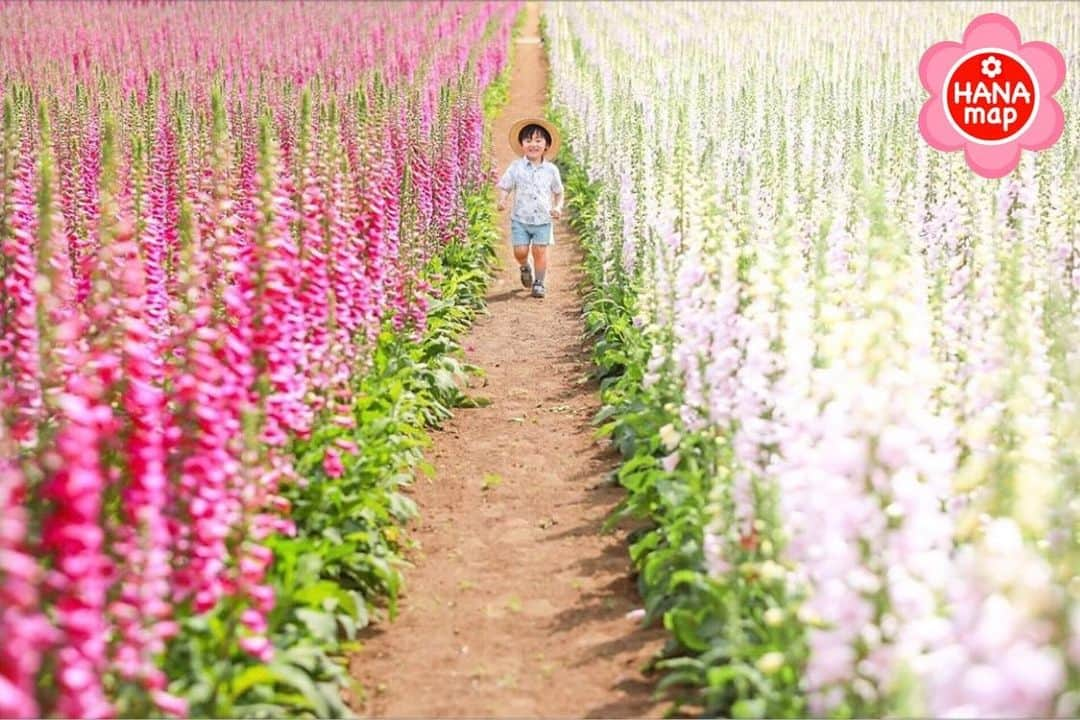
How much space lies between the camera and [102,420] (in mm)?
4551

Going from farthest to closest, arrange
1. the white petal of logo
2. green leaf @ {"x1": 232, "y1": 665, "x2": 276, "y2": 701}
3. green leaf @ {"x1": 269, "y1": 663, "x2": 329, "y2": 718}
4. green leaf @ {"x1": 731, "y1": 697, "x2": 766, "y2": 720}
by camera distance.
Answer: the white petal of logo, green leaf @ {"x1": 269, "y1": 663, "x2": 329, "y2": 718}, green leaf @ {"x1": 232, "y1": 665, "x2": 276, "y2": 701}, green leaf @ {"x1": 731, "y1": 697, "x2": 766, "y2": 720}

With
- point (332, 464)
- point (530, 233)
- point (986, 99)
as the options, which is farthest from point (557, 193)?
point (332, 464)

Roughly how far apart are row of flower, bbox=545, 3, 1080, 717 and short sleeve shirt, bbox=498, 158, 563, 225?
5.49 feet

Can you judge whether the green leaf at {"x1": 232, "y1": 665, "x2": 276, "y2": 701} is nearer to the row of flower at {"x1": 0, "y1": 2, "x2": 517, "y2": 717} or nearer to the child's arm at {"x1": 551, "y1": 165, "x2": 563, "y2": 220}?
the row of flower at {"x1": 0, "y1": 2, "x2": 517, "y2": 717}

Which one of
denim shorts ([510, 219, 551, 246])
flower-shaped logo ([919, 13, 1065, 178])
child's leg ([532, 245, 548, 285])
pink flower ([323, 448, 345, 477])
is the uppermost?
flower-shaped logo ([919, 13, 1065, 178])

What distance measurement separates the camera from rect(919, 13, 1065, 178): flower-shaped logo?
10648 mm

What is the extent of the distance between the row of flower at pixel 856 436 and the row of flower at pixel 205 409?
1611 mm

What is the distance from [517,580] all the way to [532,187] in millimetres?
7272

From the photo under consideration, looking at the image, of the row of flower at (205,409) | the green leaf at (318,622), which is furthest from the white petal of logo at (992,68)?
the green leaf at (318,622)

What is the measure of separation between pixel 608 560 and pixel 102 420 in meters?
3.74

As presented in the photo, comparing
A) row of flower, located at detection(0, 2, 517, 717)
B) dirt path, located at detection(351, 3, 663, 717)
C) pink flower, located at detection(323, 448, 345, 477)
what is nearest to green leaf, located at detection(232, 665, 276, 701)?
row of flower, located at detection(0, 2, 517, 717)

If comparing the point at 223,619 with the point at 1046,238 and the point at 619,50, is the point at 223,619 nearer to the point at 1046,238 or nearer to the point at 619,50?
the point at 1046,238

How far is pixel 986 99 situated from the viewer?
35.4ft

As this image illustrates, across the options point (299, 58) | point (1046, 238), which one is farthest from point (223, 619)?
point (299, 58)
